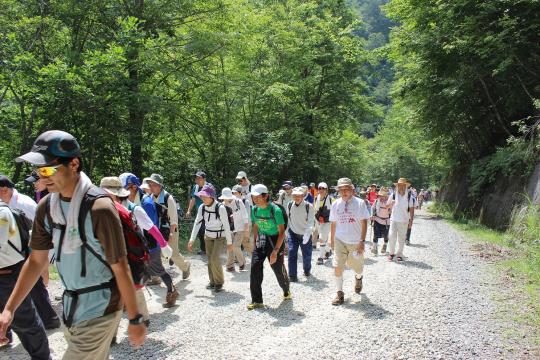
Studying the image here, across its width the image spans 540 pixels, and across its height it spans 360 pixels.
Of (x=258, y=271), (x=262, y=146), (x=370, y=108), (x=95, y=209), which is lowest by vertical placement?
(x=258, y=271)

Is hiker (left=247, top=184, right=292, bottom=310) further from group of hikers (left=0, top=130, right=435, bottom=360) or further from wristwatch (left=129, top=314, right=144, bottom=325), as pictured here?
wristwatch (left=129, top=314, right=144, bottom=325)

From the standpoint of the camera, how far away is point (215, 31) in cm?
1389

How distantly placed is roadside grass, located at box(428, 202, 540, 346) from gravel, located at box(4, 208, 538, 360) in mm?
377

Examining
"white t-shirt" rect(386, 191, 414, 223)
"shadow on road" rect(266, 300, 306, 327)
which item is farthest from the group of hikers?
"white t-shirt" rect(386, 191, 414, 223)

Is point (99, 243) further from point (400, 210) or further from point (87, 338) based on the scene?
point (400, 210)

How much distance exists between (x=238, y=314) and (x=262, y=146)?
13.2 metres

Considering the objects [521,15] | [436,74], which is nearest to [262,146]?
[436,74]

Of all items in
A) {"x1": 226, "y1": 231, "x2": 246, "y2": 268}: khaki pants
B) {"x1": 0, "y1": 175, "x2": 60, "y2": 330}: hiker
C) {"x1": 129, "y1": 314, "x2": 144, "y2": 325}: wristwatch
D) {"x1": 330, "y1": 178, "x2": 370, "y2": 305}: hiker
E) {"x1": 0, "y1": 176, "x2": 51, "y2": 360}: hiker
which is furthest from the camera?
{"x1": 226, "y1": 231, "x2": 246, "y2": 268}: khaki pants

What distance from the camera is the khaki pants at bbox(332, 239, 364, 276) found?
6918mm

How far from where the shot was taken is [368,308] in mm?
6488

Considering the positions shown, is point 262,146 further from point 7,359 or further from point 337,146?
Result: point 7,359

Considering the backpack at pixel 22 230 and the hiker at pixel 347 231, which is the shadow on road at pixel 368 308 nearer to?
the hiker at pixel 347 231

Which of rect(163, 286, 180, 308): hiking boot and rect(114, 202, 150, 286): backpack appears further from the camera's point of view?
rect(163, 286, 180, 308): hiking boot

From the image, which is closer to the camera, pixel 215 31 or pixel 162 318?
pixel 162 318
